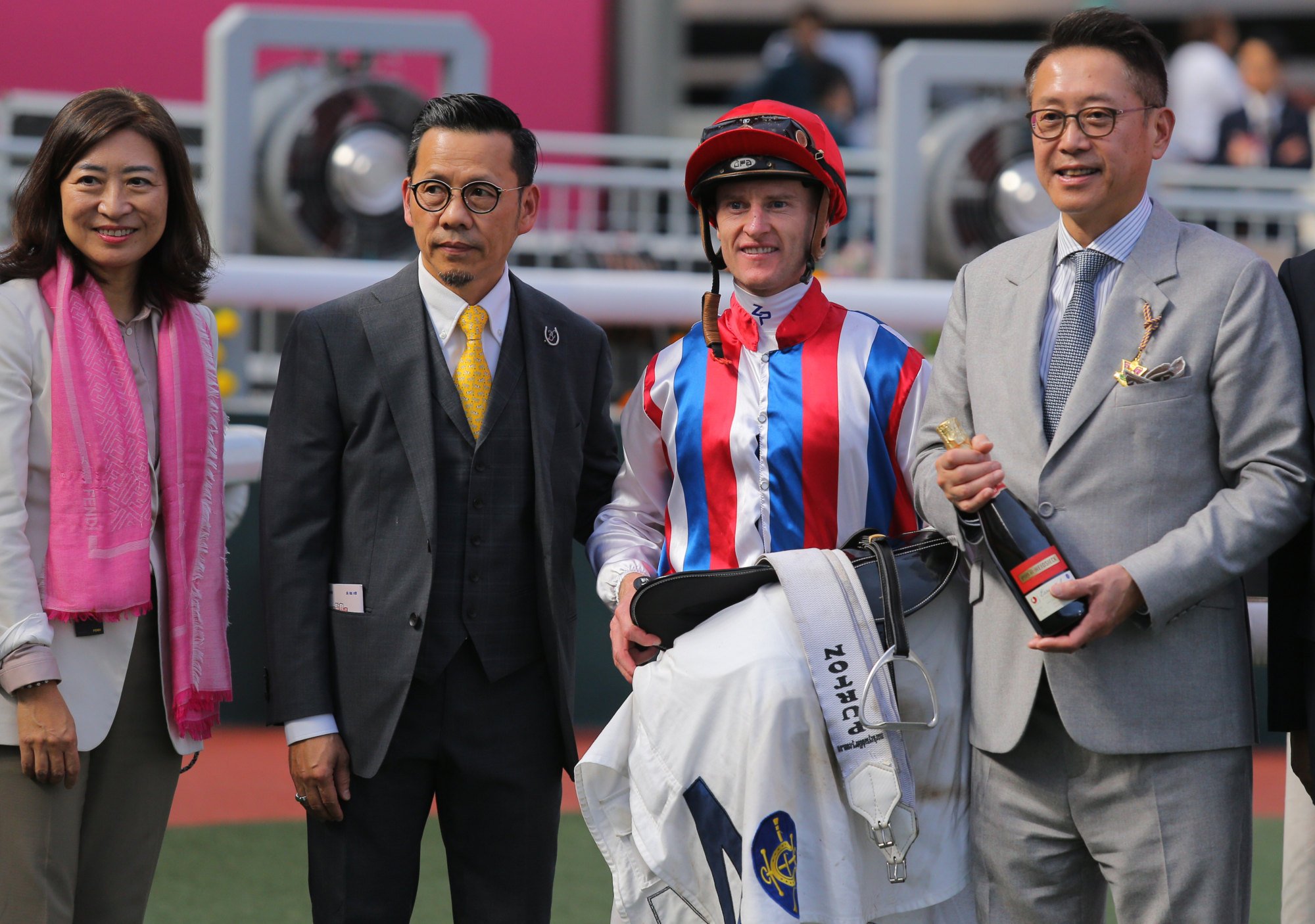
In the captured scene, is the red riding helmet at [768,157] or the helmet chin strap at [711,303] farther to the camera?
the helmet chin strap at [711,303]

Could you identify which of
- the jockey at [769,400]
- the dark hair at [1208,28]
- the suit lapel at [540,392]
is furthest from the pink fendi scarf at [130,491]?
the dark hair at [1208,28]

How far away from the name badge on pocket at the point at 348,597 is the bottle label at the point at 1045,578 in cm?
111

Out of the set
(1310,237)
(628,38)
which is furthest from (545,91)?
(1310,237)

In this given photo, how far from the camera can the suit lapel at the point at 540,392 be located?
2.61 meters

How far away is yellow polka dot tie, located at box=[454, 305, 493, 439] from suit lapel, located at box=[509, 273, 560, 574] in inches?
3.1

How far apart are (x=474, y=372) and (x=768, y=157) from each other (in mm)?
632

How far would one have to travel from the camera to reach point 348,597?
2.58 meters

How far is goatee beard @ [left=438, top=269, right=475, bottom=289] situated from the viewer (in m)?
2.64

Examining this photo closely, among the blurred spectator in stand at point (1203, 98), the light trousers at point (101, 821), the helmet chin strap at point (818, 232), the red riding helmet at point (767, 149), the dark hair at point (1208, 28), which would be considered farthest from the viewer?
the dark hair at point (1208, 28)

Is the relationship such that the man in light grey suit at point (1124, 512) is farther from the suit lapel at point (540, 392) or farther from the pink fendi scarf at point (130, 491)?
the pink fendi scarf at point (130, 491)

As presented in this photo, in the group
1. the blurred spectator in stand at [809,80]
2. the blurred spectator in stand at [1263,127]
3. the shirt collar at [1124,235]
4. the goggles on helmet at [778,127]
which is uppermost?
the blurred spectator in stand at [809,80]

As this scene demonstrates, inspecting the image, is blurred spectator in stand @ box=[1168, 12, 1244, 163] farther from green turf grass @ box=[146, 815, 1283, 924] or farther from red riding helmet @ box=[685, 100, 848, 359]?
red riding helmet @ box=[685, 100, 848, 359]

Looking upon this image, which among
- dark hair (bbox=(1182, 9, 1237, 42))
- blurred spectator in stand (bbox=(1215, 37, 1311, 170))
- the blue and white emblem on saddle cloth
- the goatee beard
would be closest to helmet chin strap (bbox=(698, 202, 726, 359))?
the goatee beard

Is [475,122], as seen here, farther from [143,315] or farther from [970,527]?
[970,527]
